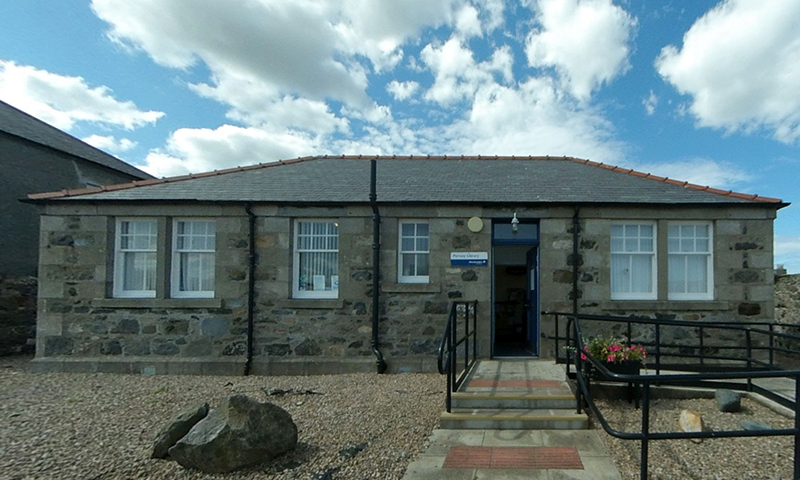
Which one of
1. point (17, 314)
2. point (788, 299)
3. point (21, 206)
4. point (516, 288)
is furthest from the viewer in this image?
point (516, 288)

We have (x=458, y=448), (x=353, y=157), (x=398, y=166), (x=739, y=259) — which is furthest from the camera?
(x=353, y=157)

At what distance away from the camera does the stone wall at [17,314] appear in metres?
10.8

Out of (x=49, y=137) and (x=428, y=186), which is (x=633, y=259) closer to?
(x=428, y=186)

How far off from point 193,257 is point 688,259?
10293 mm

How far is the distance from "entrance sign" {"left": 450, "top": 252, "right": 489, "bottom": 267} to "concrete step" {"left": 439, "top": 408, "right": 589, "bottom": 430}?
3.58 m

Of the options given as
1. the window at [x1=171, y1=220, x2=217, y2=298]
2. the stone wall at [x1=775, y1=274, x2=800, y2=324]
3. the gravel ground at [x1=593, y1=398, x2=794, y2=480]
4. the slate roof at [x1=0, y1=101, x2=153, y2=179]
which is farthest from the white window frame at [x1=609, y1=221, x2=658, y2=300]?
the slate roof at [x1=0, y1=101, x2=153, y2=179]

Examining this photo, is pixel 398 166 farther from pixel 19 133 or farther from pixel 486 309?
A: pixel 19 133

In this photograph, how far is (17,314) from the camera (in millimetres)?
11008

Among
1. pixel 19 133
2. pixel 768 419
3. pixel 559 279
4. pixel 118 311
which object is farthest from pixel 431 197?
pixel 19 133

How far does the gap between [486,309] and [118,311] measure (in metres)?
7.55

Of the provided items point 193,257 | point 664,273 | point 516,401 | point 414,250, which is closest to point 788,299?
point 664,273

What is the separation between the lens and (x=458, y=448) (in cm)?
447

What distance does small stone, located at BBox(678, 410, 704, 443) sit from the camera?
457 cm

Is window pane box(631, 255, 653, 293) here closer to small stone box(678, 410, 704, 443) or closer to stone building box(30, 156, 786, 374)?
stone building box(30, 156, 786, 374)
